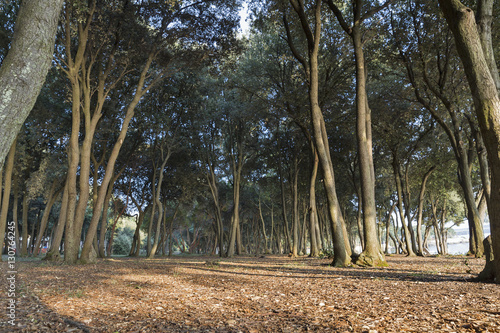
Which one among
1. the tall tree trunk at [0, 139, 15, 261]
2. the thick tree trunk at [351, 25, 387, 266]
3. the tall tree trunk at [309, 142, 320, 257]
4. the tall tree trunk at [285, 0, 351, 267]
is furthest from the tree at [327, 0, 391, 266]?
the tall tree trunk at [0, 139, 15, 261]

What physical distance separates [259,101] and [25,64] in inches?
632

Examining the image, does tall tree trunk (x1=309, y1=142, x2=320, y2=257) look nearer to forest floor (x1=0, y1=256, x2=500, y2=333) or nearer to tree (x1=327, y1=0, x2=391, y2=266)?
tree (x1=327, y1=0, x2=391, y2=266)

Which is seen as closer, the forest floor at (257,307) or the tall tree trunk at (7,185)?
the forest floor at (257,307)

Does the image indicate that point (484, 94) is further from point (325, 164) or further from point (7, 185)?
point (7, 185)

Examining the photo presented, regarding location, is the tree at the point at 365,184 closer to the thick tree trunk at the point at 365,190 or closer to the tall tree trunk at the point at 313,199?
the thick tree trunk at the point at 365,190

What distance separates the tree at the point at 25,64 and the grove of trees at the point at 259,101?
1 cm

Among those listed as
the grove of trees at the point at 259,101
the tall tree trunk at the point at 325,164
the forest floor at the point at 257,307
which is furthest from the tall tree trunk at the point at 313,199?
the forest floor at the point at 257,307

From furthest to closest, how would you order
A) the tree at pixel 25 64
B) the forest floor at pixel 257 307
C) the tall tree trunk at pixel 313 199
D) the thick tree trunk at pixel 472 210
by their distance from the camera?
the tall tree trunk at pixel 313 199, the thick tree trunk at pixel 472 210, the forest floor at pixel 257 307, the tree at pixel 25 64

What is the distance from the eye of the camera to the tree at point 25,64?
2.85 meters

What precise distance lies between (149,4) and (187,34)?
2.01m

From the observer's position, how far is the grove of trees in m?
6.89

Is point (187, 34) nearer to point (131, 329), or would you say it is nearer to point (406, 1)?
point (406, 1)

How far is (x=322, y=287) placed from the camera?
6074 millimetres

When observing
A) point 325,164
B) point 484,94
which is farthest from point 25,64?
point 325,164
